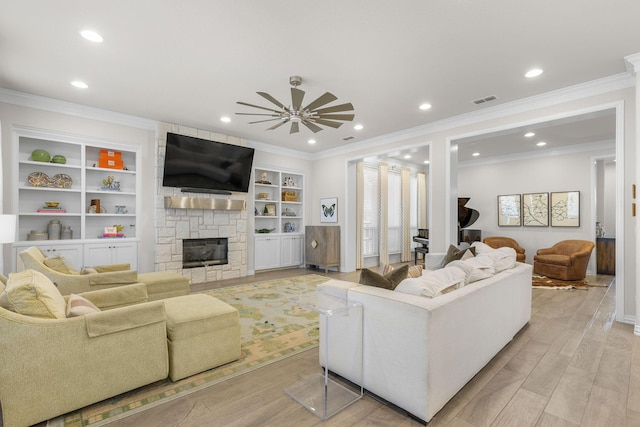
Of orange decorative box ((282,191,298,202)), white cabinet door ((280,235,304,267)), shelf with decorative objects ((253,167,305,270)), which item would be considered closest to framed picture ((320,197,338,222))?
shelf with decorative objects ((253,167,305,270))

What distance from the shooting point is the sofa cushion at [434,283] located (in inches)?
79.7

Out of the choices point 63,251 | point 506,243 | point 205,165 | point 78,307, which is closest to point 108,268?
point 63,251

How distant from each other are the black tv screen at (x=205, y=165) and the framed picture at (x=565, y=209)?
7021 millimetres

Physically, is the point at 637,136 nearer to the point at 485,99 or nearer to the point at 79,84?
the point at 485,99

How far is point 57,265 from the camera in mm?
3324

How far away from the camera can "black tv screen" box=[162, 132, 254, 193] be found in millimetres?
5375

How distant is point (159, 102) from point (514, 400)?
5289 mm

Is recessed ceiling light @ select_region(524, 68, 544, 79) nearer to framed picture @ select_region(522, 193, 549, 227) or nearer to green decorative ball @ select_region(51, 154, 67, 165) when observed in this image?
framed picture @ select_region(522, 193, 549, 227)

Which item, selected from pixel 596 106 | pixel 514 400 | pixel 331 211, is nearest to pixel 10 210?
pixel 331 211

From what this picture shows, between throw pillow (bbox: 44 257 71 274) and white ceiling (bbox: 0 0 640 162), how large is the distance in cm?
218

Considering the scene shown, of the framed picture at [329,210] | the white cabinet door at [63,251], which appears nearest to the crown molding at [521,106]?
the framed picture at [329,210]

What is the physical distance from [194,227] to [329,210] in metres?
3.07

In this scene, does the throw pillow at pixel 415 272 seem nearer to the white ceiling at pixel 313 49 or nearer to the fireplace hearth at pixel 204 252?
the white ceiling at pixel 313 49

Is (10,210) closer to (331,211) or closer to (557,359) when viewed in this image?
(331,211)
